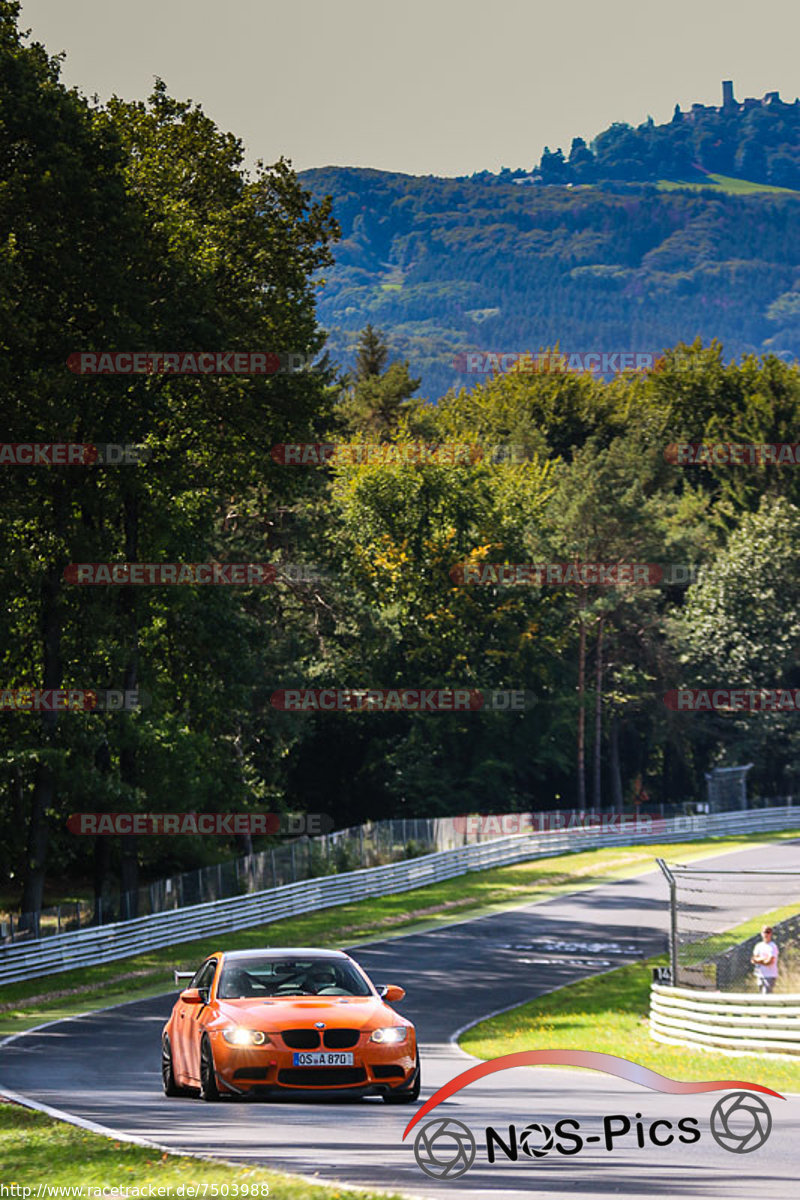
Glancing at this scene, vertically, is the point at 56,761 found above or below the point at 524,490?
below

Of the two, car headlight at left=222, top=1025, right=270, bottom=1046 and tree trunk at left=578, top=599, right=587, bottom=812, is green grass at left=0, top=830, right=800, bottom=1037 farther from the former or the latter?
car headlight at left=222, top=1025, right=270, bottom=1046

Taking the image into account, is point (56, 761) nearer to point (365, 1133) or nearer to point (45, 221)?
point (45, 221)

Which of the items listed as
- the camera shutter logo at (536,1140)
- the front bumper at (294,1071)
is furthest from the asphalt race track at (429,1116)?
the front bumper at (294,1071)

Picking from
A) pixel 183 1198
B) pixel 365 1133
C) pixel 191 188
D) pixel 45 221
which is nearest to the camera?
pixel 183 1198

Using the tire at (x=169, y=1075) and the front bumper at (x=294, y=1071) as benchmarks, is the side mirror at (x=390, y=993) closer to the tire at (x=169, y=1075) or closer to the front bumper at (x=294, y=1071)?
the front bumper at (x=294, y=1071)

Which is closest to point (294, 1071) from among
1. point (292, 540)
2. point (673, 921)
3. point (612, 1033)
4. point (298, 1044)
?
point (298, 1044)

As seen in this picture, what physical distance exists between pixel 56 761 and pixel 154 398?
862 cm

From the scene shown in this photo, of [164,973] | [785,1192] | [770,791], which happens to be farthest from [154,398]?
[770,791]

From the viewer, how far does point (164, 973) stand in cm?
3250

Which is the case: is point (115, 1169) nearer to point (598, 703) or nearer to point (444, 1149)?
point (444, 1149)

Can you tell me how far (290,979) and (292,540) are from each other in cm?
4245

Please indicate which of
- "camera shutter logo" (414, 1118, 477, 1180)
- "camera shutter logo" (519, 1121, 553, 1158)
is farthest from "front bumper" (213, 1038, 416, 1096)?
"camera shutter logo" (519, 1121, 553, 1158)

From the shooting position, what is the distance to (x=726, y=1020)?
21312mm

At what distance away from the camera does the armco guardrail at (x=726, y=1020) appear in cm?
1995
